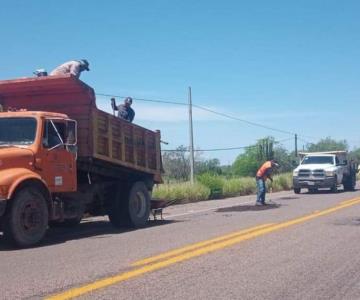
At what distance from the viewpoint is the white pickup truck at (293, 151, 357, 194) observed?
28.8m

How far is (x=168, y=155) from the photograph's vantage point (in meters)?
48.5

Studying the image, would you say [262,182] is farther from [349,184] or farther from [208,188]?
[349,184]

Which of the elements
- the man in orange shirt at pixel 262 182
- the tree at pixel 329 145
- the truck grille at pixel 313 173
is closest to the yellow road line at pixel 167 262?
the man in orange shirt at pixel 262 182

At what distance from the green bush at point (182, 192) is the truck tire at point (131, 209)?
817 centimetres

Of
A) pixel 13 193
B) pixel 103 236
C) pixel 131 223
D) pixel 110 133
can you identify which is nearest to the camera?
pixel 13 193

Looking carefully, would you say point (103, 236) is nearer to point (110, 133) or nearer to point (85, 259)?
point (110, 133)

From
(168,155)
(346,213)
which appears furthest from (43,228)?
(168,155)

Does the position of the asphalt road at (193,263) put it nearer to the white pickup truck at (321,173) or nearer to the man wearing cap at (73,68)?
the man wearing cap at (73,68)

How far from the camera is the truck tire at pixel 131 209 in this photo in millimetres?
13469

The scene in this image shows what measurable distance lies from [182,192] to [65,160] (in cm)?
1332

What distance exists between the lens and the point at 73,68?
1251cm

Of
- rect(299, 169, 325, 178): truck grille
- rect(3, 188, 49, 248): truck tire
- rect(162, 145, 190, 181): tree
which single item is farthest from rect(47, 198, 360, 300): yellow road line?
rect(162, 145, 190, 181): tree

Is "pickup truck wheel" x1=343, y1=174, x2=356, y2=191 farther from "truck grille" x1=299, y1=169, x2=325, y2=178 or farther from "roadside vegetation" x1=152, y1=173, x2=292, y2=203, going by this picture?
"roadside vegetation" x1=152, y1=173, x2=292, y2=203

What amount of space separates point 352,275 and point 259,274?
1.19 m
